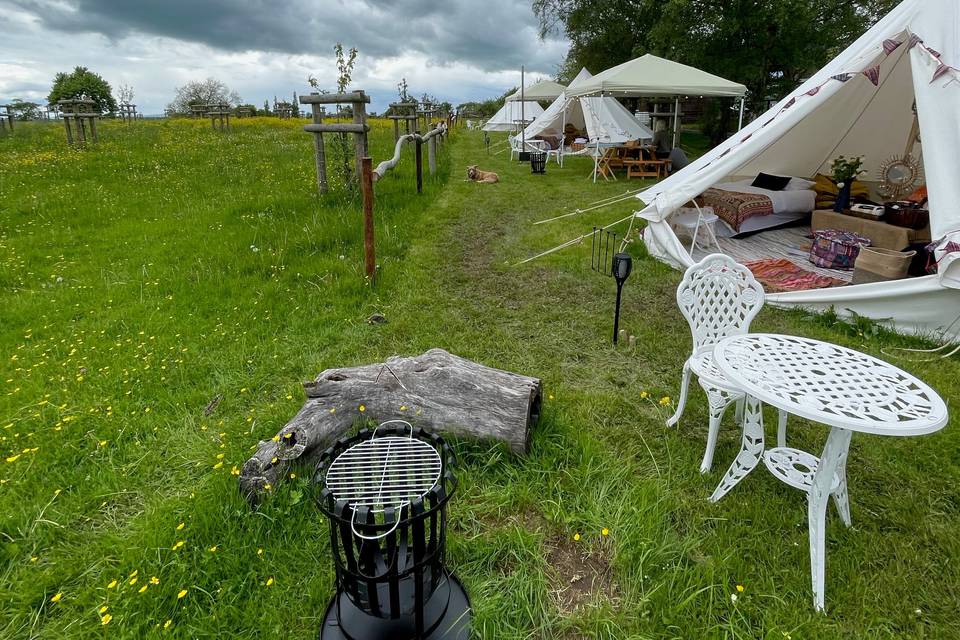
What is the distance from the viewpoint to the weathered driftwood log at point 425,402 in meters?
2.59

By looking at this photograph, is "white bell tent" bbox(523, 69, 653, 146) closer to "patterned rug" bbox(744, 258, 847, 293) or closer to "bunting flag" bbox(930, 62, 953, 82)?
"patterned rug" bbox(744, 258, 847, 293)

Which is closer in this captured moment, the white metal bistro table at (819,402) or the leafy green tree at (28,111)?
the white metal bistro table at (819,402)

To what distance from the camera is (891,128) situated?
720 centimetres

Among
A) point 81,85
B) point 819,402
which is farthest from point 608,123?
point 81,85

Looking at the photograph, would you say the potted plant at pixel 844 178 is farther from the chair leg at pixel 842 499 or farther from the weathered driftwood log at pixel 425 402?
the weathered driftwood log at pixel 425 402

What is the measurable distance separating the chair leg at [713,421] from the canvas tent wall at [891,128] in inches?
96.4

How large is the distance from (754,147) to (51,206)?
9.30 m

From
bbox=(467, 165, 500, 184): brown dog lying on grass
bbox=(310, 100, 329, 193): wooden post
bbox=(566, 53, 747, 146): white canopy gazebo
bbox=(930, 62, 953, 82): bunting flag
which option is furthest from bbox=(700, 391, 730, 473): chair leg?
bbox=(467, 165, 500, 184): brown dog lying on grass

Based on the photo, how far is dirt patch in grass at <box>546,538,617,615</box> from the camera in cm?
195

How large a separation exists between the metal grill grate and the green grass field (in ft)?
1.79

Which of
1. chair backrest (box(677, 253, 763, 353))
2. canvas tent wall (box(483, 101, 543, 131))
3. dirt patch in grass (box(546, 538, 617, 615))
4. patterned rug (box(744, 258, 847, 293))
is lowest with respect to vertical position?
dirt patch in grass (box(546, 538, 617, 615))

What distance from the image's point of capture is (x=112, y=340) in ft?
12.7

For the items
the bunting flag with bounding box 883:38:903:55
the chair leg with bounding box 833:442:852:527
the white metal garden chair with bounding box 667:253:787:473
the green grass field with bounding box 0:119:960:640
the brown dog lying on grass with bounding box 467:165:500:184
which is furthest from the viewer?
the brown dog lying on grass with bounding box 467:165:500:184

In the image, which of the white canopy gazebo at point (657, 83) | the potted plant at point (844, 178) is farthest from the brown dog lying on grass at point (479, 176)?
the potted plant at point (844, 178)
